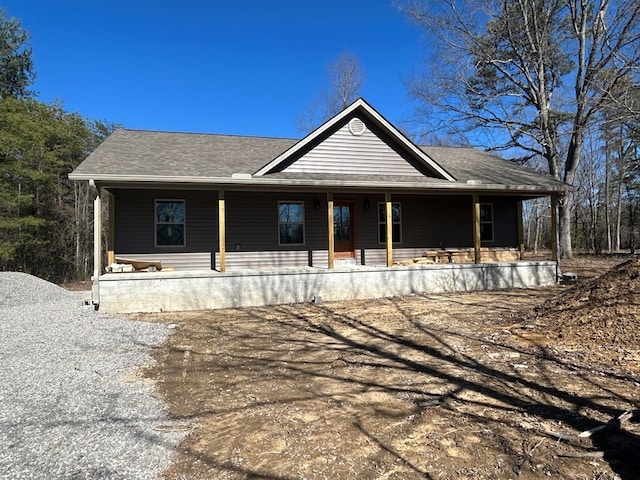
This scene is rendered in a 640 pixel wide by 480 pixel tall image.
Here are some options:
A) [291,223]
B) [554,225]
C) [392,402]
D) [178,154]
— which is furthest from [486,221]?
[392,402]

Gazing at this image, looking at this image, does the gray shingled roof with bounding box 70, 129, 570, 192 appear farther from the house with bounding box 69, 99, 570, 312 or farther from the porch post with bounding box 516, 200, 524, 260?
the porch post with bounding box 516, 200, 524, 260

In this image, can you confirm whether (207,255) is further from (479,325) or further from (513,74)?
(513,74)

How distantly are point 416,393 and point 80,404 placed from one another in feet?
11.1

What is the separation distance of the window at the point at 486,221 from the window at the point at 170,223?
1030cm

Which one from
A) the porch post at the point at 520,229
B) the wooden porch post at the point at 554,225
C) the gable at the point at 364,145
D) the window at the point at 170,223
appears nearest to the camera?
the window at the point at 170,223

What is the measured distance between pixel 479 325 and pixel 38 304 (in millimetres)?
10958

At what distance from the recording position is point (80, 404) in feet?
12.8

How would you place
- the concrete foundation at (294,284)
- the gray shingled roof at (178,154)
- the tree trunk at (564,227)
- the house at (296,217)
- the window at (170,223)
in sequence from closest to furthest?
1. the concrete foundation at (294,284)
2. the gray shingled roof at (178,154)
3. the house at (296,217)
4. the window at (170,223)
5. the tree trunk at (564,227)

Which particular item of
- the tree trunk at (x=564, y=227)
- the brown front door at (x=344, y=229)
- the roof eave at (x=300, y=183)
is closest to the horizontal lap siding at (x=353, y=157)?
the roof eave at (x=300, y=183)

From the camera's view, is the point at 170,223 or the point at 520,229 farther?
the point at 520,229

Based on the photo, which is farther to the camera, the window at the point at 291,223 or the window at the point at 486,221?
the window at the point at 486,221

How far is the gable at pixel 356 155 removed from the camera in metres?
11.4

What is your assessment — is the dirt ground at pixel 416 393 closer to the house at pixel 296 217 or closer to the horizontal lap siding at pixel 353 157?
the house at pixel 296 217

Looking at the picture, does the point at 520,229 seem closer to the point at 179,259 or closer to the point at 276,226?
the point at 276,226
